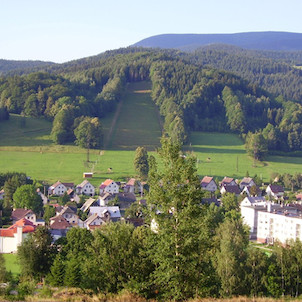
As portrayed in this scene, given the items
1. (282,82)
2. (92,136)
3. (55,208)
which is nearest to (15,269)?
(55,208)

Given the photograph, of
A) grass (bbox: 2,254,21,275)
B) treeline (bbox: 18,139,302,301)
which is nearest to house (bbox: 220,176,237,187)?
grass (bbox: 2,254,21,275)

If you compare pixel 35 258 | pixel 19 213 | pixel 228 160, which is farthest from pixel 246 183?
pixel 35 258

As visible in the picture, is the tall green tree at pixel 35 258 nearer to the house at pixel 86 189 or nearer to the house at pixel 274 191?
the house at pixel 86 189

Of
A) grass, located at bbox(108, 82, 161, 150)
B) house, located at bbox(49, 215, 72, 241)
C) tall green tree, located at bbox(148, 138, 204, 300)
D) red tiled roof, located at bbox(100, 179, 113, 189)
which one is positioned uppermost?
tall green tree, located at bbox(148, 138, 204, 300)

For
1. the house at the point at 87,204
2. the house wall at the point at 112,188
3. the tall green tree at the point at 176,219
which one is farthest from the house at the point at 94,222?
the tall green tree at the point at 176,219

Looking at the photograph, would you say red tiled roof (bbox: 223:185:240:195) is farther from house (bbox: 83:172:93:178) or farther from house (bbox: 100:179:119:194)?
house (bbox: 83:172:93:178)

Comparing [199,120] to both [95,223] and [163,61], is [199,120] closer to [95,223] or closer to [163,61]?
[163,61]

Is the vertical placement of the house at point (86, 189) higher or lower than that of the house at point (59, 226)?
lower
